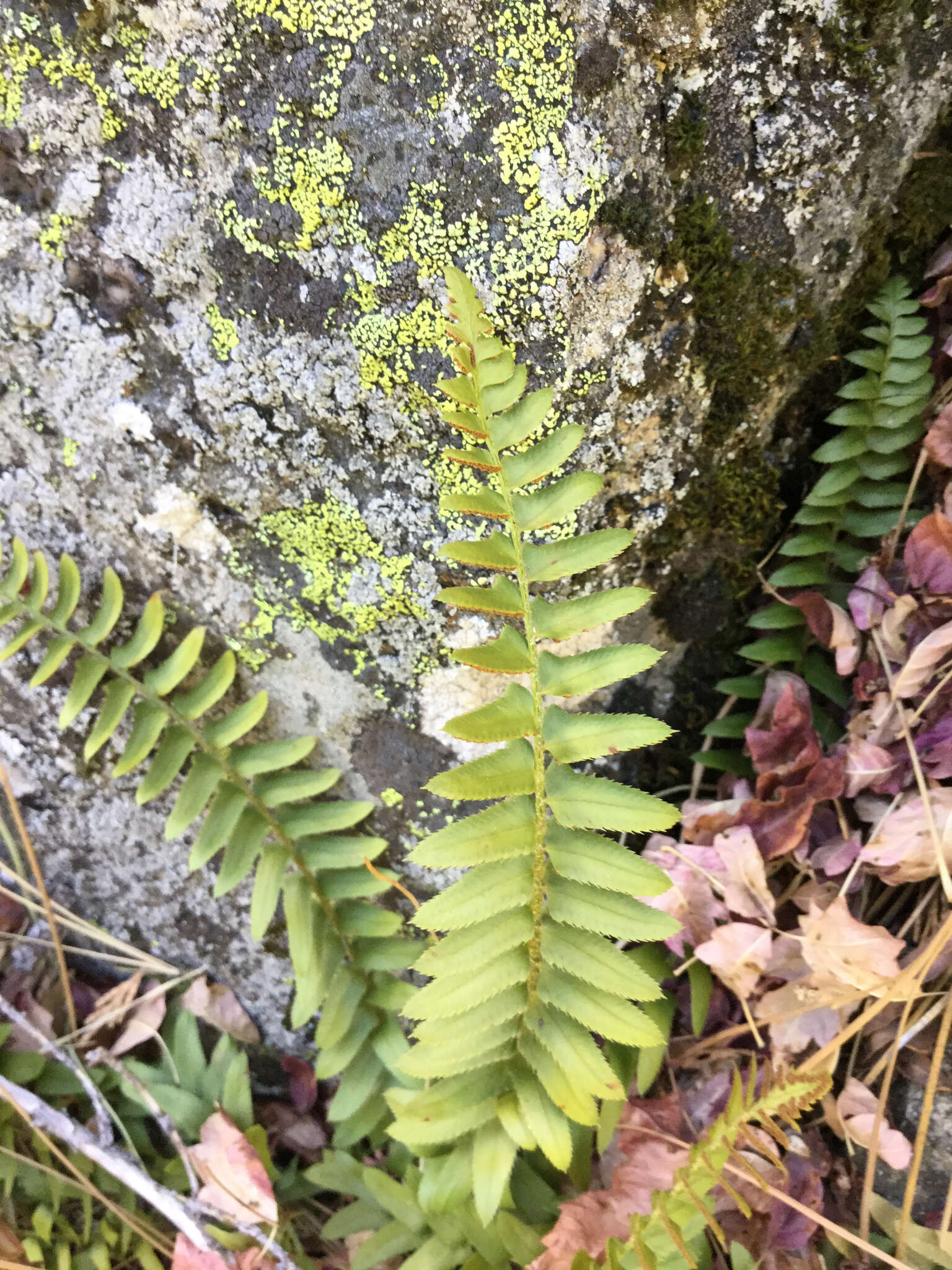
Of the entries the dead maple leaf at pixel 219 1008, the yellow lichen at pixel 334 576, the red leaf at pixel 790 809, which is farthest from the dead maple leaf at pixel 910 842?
the dead maple leaf at pixel 219 1008

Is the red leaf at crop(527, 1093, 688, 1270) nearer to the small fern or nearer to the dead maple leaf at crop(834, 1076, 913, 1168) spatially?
the small fern

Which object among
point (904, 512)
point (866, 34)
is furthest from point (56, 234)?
point (904, 512)

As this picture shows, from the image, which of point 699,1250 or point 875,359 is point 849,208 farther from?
point 699,1250

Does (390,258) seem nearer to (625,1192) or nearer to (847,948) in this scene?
(847,948)

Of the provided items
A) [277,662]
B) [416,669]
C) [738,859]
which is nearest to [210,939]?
[277,662]

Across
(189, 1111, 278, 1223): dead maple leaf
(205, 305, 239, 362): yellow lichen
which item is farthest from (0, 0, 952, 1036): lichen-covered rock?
(189, 1111, 278, 1223): dead maple leaf
